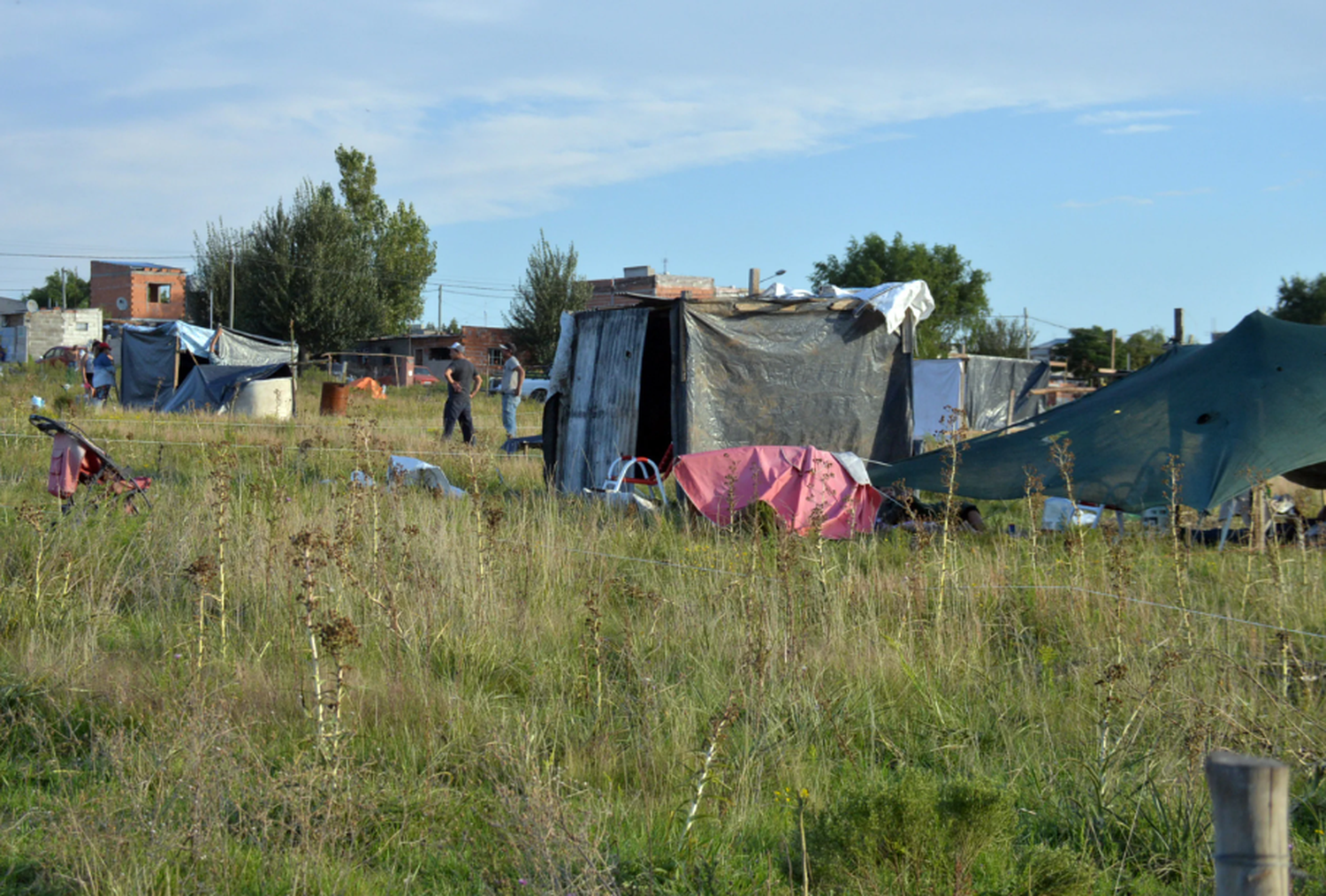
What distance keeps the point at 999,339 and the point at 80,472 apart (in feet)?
141

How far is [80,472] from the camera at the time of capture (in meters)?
6.78

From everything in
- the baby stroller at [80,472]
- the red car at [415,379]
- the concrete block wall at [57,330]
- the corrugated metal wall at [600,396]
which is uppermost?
the concrete block wall at [57,330]

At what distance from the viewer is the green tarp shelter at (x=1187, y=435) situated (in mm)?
7238

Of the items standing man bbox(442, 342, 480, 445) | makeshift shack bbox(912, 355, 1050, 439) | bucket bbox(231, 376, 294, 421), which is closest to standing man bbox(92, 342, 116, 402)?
bucket bbox(231, 376, 294, 421)

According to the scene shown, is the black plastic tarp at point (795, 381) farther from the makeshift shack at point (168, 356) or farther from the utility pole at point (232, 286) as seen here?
the utility pole at point (232, 286)

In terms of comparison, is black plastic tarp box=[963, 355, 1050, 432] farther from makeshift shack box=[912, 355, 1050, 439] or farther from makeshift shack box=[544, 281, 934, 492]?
makeshift shack box=[544, 281, 934, 492]

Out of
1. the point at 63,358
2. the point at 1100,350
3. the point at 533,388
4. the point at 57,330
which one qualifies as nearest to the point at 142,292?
the point at 57,330

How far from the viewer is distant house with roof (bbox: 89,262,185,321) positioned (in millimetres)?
61688

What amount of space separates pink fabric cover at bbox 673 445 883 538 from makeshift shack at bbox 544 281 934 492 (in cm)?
170

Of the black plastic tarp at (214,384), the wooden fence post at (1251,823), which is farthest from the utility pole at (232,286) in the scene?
the wooden fence post at (1251,823)

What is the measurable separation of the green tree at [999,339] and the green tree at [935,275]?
54 centimetres

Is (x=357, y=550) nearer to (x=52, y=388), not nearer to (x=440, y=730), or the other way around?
(x=440, y=730)

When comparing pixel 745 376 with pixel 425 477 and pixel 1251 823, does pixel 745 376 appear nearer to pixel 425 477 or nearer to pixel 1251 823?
pixel 425 477

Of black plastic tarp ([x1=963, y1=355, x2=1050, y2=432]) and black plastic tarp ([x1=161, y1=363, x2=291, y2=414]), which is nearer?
black plastic tarp ([x1=161, y1=363, x2=291, y2=414])
